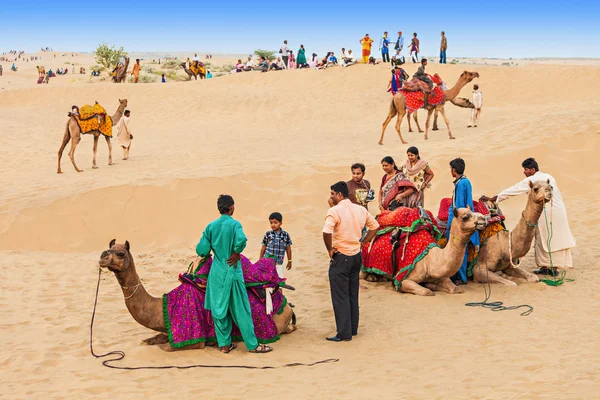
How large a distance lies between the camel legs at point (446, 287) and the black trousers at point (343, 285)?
2.04 metres

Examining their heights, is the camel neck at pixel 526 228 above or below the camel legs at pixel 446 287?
above

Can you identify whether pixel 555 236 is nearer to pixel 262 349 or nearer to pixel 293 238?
pixel 262 349

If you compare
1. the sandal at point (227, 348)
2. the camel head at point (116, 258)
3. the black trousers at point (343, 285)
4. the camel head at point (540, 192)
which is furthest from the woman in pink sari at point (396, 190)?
the camel head at point (116, 258)

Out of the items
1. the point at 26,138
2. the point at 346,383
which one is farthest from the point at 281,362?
the point at 26,138

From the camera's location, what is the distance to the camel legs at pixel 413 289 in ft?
28.8

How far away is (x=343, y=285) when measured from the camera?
23.9 ft

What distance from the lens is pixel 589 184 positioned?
1453cm

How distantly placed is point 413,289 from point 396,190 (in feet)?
5.31

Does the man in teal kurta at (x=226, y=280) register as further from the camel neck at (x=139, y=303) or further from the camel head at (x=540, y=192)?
the camel head at (x=540, y=192)

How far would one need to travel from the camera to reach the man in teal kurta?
22.0 feet

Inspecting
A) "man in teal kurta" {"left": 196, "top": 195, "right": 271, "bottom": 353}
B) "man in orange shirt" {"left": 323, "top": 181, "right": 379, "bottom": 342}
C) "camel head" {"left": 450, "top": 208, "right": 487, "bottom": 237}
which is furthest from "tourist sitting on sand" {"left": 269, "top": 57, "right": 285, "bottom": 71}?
"man in teal kurta" {"left": 196, "top": 195, "right": 271, "bottom": 353}

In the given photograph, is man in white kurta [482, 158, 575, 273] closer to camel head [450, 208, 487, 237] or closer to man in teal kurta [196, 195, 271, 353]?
camel head [450, 208, 487, 237]

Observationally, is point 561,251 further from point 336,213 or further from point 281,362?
point 281,362

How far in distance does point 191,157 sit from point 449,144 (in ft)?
22.6
